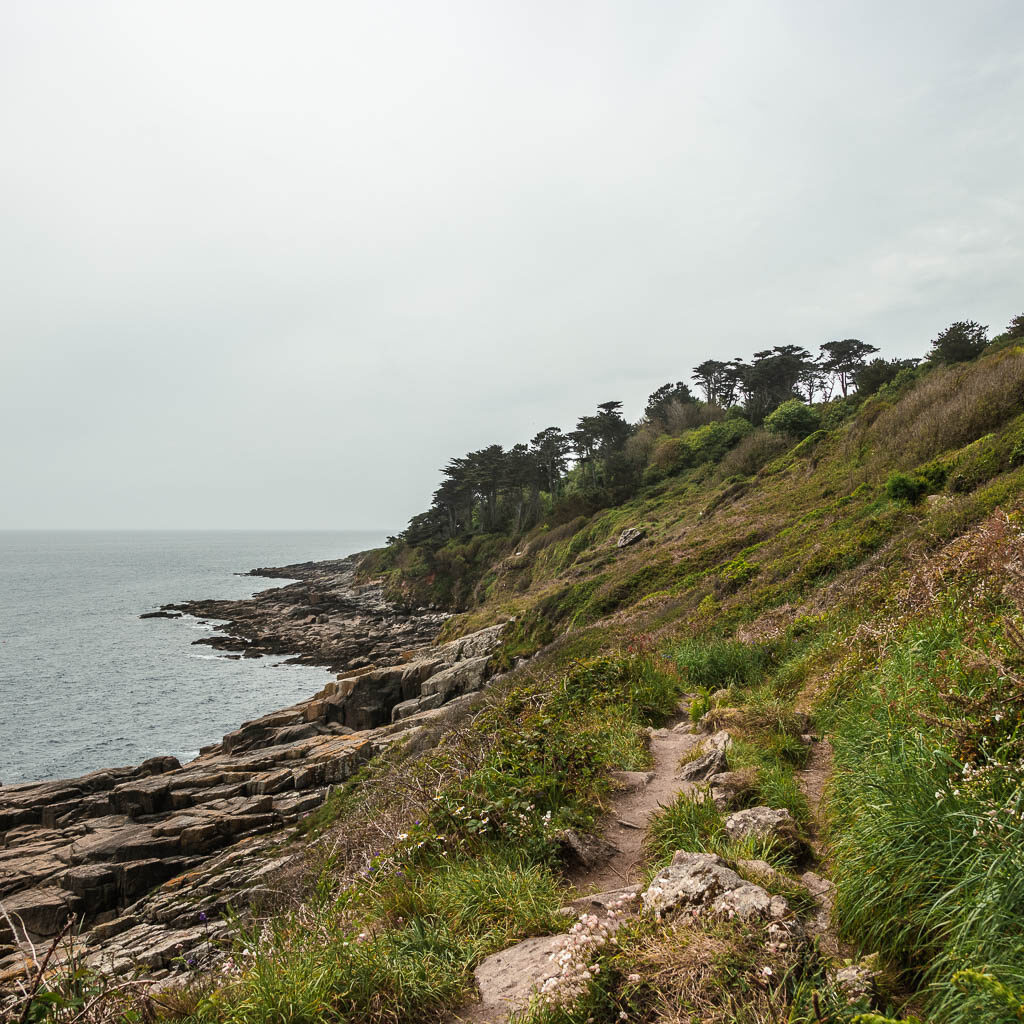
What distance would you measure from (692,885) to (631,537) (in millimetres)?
32776

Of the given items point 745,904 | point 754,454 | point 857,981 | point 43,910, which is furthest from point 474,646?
point 857,981

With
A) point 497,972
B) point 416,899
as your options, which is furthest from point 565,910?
point 416,899

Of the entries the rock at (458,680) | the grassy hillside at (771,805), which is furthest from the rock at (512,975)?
the rock at (458,680)

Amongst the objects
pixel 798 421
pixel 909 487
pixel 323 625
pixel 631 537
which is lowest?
pixel 323 625

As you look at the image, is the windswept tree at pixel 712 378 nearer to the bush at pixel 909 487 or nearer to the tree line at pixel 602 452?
the tree line at pixel 602 452

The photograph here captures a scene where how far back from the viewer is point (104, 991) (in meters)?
3.04

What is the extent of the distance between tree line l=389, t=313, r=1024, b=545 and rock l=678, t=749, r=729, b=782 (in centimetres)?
4562

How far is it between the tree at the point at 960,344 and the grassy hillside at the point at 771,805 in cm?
2862

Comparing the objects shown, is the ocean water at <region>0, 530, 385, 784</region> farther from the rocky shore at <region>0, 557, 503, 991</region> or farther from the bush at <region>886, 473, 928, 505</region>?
the bush at <region>886, 473, 928, 505</region>

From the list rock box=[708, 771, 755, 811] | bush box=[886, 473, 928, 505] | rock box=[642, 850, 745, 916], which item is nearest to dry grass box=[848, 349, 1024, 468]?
bush box=[886, 473, 928, 505]

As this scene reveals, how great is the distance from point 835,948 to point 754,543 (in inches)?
779

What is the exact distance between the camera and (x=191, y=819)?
18203 mm

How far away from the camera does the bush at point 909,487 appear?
14883mm

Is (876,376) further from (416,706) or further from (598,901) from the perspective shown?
(598,901)
